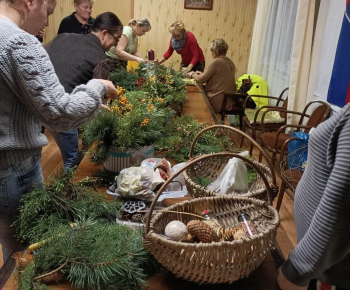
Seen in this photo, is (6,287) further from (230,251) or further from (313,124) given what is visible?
(313,124)

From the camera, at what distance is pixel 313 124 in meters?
3.03

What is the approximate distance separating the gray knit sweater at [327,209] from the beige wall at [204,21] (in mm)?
5628

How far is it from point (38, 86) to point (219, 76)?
3.68 m

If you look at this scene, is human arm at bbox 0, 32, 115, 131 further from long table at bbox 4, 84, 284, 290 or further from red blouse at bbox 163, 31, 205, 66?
red blouse at bbox 163, 31, 205, 66

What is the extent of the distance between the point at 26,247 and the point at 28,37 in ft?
1.96

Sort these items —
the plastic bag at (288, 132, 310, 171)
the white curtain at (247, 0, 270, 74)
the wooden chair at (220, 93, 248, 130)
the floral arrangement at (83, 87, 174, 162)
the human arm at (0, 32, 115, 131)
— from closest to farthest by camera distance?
the human arm at (0, 32, 115, 131), the floral arrangement at (83, 87, 174, 162), the plastic bag at (288, 132, 310, 171), the wooden chair at (220, 93, 248, 130), the white curtain at (247, 0, 270, 74)

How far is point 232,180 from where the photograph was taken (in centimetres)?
121

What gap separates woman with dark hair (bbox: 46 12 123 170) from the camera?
2.01 meters

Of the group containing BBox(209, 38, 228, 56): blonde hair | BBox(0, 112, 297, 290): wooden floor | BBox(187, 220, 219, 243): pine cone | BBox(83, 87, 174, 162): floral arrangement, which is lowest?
BBox(0, 112, 297, 290): wooden floor

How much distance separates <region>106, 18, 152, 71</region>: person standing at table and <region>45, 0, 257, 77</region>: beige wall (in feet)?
6.15

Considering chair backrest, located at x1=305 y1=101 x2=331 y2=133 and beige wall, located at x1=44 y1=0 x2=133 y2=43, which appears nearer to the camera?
chair backrest, located at x1=305 y1=101 x2=331 y2=133

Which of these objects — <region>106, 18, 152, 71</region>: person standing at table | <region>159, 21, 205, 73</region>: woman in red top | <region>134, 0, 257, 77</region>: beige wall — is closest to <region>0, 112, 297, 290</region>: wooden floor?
<region>106, 18, 152, 71</region>: person standing at table

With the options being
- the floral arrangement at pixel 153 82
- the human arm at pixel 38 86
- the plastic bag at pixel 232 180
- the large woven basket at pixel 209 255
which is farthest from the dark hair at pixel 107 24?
the large woven basket at pixel 209 255

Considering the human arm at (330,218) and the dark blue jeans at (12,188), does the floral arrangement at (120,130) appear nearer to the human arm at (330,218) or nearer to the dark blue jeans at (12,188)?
the dark blue jeans at (12,188)
